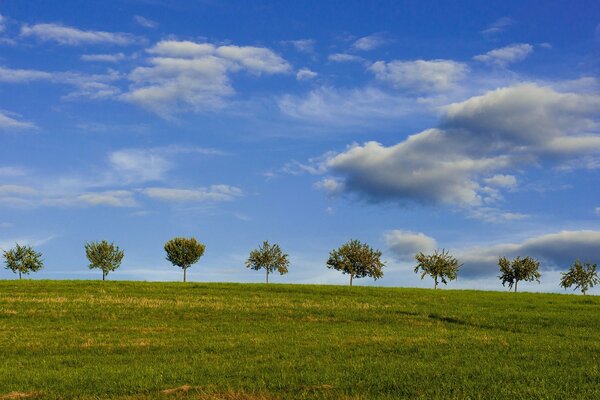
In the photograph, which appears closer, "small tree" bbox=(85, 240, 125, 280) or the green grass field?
the green grass field

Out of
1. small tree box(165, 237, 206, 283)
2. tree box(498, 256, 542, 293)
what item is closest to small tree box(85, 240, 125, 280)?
small tree box(165, 237, 206, 283)

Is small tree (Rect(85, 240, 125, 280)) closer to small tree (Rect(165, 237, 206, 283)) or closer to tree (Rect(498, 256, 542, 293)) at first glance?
small tree (Rect(165, 237, 206, 283))

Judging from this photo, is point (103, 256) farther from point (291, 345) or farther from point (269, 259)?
point (291, 345)

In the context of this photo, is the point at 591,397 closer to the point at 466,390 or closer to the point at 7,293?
the point at 466,390

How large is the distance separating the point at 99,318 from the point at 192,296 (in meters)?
13.4

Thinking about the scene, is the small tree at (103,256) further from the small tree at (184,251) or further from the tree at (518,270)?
the tree at (518,270)

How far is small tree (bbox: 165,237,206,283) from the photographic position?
107625 mm

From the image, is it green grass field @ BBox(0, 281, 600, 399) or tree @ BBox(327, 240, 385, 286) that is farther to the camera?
tree @ BBox(327, 240, 385, 286)

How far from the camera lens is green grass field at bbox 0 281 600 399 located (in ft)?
53.0

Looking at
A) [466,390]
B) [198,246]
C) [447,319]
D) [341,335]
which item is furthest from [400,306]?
[198,246]

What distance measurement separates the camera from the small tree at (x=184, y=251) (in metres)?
108

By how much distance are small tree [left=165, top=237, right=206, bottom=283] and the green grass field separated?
51.6 meters

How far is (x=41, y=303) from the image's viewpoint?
44562mm

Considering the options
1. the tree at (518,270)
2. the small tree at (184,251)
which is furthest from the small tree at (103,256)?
the tree at (518,270)
